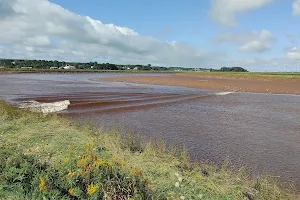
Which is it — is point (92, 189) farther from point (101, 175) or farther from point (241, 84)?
point (241, 84)

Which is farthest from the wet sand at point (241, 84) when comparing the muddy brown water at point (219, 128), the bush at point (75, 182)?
the bush at point (75, 182)

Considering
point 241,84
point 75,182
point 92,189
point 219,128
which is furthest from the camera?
point 241,84

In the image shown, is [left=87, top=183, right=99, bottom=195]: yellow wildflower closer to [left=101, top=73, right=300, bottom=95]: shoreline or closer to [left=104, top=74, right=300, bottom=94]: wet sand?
[left=101, top=73, right=300, bottom=95]: shoreline

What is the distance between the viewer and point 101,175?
14.5 feet

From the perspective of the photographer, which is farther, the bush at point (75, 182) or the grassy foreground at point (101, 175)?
the grassy foreground at point (101, 175)

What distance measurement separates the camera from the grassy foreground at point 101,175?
4.21 m

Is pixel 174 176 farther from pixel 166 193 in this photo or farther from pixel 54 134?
pixel 54 134

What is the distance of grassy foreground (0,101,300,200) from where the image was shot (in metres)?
4.21

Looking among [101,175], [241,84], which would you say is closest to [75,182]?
[101,175]

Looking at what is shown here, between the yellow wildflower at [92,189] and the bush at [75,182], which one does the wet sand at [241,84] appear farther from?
the yellow wildflower at [92,189]

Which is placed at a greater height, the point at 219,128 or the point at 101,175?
the point at 101,175

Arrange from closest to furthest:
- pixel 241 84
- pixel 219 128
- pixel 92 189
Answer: pixel 92 189 → pixel 219 128 → pixel 241 84

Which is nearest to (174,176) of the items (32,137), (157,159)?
Result: (157,159)

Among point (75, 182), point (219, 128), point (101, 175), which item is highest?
point (101, 175)
